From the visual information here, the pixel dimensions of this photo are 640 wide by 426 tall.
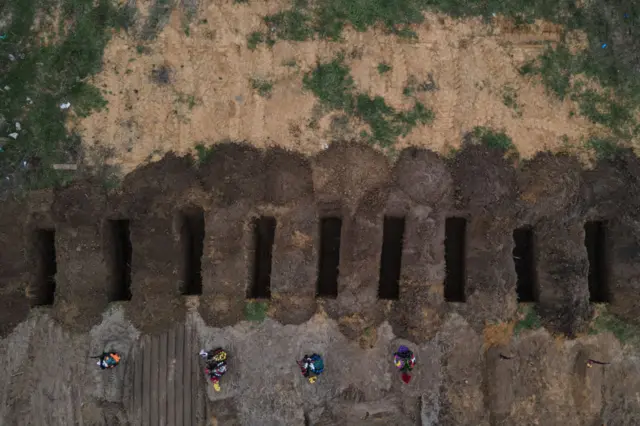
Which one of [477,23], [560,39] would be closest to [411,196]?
[477,23]

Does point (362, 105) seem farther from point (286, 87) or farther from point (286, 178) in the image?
point (286, 178)

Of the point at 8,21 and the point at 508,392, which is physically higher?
the point at 8,21

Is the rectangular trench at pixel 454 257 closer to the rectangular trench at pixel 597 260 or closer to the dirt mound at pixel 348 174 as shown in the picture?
the dirt mound at pixel 348 174

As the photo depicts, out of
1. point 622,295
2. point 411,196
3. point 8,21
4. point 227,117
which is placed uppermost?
point 8,21

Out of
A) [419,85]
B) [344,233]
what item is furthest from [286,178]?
[419,85]

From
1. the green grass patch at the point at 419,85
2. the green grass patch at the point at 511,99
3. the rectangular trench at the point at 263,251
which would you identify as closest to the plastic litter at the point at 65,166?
the rectangular trench at the point at 263,251

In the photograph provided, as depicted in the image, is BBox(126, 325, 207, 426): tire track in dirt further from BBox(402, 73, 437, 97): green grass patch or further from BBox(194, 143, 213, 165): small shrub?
BBox(402, 73, 437, 97): green grass patch

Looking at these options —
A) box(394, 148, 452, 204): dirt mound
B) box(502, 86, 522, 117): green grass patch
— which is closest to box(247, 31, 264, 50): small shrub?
box(394, 148, 452, 204): dirt mound

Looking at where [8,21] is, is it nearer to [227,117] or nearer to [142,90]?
[142,90]
